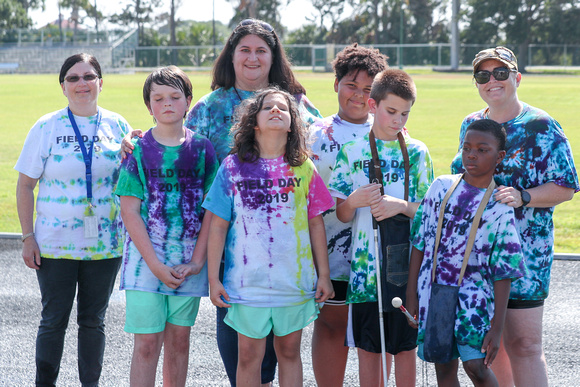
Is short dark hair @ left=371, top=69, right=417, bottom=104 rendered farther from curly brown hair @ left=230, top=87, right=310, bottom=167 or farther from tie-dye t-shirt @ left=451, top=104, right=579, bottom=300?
tie-dye t-shirt @ left=451, top=104, right=579, bottom=300

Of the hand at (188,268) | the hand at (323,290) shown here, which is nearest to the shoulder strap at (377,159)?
the hand at (323,290)

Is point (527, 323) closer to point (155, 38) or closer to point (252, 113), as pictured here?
point (252, 113)

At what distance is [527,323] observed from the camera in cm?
362

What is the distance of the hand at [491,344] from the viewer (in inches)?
129

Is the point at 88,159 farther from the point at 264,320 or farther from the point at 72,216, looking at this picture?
the point at 264,320

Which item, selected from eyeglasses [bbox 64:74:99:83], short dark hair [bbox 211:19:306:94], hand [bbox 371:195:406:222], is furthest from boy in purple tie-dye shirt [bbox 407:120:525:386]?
eyeglasses [bbox 64:74:99:83]

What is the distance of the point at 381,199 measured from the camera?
3.59 metres

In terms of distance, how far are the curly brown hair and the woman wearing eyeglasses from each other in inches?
38.6

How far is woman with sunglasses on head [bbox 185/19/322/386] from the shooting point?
3.97 metres

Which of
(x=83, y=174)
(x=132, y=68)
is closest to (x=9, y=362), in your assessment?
(x=83, y=174)

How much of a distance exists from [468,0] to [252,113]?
221 ft

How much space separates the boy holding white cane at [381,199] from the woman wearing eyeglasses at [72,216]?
4.67 feet

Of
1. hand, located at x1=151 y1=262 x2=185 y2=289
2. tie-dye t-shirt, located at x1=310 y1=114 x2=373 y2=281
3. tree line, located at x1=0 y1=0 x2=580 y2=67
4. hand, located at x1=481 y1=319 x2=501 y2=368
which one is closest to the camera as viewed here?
hand, located at x1=481 y1=319 x2=501 y2=368

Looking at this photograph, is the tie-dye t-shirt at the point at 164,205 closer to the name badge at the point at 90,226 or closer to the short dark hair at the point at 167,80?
the short dark hair at the point at 167,80
